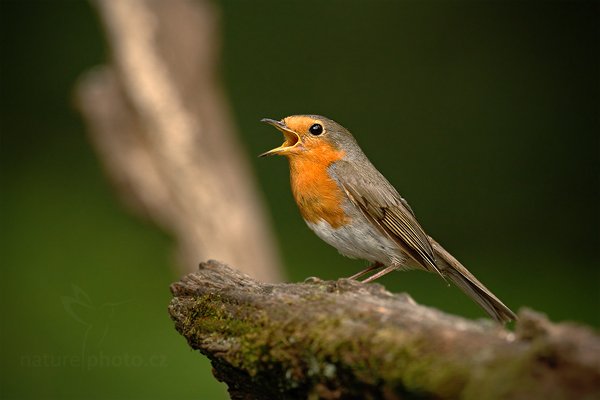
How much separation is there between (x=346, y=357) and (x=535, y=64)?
7460mm

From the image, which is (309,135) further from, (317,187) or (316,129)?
(317,187)

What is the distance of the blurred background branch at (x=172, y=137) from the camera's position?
21.1 ft

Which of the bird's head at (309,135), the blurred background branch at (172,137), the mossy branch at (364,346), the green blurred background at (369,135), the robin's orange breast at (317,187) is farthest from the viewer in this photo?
the green blurred background at (369,135)

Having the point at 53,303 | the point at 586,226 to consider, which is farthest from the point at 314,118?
the point at 586,226

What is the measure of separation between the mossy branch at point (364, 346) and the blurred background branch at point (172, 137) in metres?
3.66

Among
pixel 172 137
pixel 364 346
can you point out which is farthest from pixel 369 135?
pixel 364 346

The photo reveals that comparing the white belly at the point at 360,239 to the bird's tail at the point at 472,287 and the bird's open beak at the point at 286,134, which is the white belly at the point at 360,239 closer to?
the bird's tail at the point at 472,287

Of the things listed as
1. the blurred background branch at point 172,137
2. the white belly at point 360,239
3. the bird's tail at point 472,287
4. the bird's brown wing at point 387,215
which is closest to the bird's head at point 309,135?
the bird's brown wing at point 387,215

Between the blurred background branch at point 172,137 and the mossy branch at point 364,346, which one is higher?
the blurred background branch at point 172,137

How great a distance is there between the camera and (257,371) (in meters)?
2.40

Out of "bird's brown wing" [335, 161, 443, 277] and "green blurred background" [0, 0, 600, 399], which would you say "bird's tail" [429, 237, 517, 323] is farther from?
"green blurred background" [0, 0, 600, 399]

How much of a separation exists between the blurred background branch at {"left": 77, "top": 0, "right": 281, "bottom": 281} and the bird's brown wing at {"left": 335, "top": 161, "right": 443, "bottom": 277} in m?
2.80

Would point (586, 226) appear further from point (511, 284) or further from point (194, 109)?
point (194, 109)

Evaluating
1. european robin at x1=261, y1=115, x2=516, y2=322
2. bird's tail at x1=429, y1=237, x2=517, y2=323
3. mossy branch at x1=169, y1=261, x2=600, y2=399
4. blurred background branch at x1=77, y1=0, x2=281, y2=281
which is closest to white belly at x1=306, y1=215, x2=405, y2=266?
european robin at x1=261, y1=115, x2=516, y2=322
